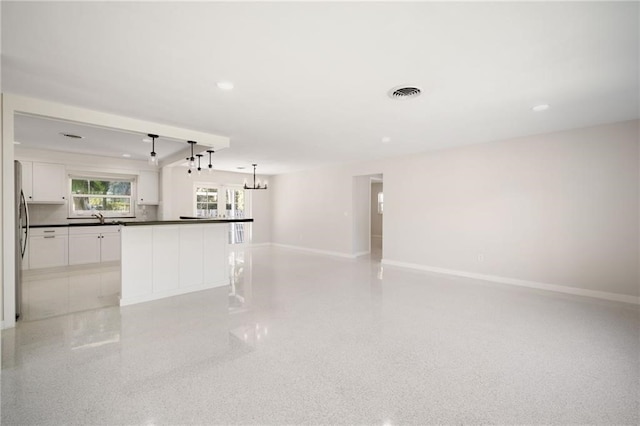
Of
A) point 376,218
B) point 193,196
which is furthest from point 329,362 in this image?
point 376,218

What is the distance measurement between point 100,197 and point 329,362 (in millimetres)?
6832

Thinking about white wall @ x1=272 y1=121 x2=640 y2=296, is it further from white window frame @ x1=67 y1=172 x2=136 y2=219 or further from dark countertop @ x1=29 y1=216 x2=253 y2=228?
white window frame @ x1=67 y1=172 x2=136 y2=219

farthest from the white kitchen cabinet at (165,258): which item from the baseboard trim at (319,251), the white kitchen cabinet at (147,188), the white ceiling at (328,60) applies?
the baseboard trim at (319,251)

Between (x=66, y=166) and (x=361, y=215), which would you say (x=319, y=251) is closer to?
(x=361, y=215)

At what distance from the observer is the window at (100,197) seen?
6324 millimetres

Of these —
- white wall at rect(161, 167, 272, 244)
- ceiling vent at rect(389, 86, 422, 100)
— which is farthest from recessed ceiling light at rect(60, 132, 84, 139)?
ceiling vent at rect(389, 86, 422, 100)

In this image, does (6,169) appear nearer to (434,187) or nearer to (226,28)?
(226,28)

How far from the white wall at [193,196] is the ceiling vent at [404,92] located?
562cm

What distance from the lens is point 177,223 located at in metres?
4.17

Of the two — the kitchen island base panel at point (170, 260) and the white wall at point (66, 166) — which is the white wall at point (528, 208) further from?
the white wall at point (66, 166)

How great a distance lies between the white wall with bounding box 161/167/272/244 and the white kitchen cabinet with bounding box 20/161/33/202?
7.33ft

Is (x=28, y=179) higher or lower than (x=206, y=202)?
higher

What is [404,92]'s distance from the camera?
2.87m

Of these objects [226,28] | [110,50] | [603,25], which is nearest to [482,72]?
[603,25]
